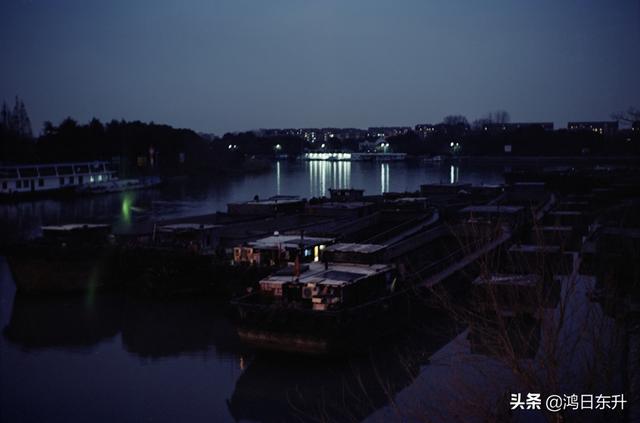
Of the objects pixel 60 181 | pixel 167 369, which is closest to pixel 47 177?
pixel 60 181

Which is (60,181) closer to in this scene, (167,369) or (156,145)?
(156,145)

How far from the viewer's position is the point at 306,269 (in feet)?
36.2

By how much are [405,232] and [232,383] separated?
9418mm

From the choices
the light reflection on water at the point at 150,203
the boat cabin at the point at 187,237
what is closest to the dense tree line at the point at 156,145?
the light reflection on water at the point at 150,203

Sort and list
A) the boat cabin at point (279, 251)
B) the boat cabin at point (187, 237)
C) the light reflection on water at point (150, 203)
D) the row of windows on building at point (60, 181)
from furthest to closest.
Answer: the row of windows on building at point (60, 181) < the light reflection on water at point (150, 203) < the boat cabin at point (187, 237) < the boat cabin at point (279, 251)

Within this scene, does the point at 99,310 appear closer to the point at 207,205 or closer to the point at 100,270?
the point at 100,270

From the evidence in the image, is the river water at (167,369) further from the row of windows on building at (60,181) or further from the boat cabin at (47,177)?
the row of windows on building at (60,181)

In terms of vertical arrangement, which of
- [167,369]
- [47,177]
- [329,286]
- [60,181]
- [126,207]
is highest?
[47,177]

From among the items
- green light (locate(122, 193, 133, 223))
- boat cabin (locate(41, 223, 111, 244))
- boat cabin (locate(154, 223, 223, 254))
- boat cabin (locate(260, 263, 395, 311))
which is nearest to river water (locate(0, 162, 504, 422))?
boat cabin (locate(260, 263, 395, 311))

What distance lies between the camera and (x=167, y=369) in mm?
10195

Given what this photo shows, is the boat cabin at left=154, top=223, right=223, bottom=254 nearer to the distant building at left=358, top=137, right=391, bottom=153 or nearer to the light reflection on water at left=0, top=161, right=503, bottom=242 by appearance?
the light reflection on water at left=0, top=161, right=503, bottom=242

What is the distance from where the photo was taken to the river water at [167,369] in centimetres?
853

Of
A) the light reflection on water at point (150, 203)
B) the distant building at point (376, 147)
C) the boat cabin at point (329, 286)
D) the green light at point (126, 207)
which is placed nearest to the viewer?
the boat cabin at point (329, 286)

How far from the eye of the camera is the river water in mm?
8531
